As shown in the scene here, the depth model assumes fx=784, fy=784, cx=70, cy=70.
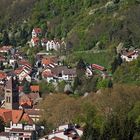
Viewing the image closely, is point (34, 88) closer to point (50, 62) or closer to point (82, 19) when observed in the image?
point (50, 62)

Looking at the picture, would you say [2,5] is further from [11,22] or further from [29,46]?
[29,46]

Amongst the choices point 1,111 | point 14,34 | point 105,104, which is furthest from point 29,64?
point 105,104

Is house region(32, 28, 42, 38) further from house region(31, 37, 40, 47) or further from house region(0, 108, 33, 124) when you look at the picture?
house region(0, 108, 33, 124)

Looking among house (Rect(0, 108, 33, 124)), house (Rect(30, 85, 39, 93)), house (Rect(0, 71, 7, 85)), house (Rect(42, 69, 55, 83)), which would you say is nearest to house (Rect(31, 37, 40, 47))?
house (Rect(0, 71, 7, 85))

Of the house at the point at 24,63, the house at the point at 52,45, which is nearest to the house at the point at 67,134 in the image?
the house at the point at 24,63

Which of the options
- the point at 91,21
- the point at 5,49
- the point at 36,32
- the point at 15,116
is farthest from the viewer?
the point at 36,32

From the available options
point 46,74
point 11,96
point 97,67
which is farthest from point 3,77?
point 11,96
